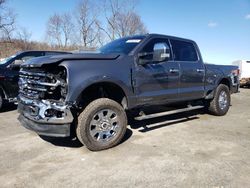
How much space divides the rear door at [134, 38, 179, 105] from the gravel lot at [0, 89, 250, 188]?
2.43 ft

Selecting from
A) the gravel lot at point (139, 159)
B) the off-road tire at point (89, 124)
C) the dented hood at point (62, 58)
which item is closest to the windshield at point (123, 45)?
the dented hood at point (62, 58)

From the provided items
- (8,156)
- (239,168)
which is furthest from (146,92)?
(8,156)

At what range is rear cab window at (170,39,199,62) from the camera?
18.7ft

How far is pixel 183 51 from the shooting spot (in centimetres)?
598

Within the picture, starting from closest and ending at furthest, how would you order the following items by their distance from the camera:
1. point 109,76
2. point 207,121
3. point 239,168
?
point 239,168 < point 109,76 < point 207,121

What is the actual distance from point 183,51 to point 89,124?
3.12m

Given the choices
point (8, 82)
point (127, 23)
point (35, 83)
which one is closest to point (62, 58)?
point (35, 83)

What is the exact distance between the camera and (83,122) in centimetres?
406

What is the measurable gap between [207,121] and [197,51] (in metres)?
1.82

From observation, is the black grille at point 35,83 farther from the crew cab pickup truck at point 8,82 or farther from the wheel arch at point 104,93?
the crew cab pickup truck at point 8,82

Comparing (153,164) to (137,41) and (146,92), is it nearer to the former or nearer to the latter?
(146,92)

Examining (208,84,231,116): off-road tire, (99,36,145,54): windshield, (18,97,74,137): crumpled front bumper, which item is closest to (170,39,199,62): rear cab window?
(99,36,145,54): windshield

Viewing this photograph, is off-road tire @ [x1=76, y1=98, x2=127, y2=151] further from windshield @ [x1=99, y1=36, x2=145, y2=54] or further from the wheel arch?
windshield @ [x1=99, y1=36, x2=145, y2=54]

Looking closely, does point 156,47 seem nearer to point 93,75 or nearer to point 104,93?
point 104,93
